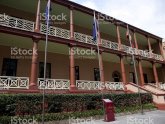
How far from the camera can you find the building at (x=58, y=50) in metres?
13.4

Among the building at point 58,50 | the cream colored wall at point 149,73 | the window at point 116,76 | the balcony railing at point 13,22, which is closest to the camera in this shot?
the balcony railing at point 13,22

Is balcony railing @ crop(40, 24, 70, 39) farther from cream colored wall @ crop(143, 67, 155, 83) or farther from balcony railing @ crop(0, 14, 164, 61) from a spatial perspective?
cream colored wall @ crop(143, 67, 155, 83)

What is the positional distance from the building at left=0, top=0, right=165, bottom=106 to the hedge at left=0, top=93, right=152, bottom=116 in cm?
189

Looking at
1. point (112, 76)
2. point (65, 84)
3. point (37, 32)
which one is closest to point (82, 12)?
point (37, 32)

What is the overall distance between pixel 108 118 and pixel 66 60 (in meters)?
9.60

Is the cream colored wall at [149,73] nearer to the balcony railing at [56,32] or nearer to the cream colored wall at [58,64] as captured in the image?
the balcony railing at [56,32]

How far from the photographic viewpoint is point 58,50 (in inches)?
694

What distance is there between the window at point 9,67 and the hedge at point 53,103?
613 centimetres

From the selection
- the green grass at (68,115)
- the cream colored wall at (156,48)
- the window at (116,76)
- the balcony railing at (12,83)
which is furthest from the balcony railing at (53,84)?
the cream colored wall at (156,48)

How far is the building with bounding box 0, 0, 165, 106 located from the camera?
13.4 metres

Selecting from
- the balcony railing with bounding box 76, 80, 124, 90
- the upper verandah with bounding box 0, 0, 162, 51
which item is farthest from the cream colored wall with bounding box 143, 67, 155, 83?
the balcony railing with bounding box 76, 80, 124, 90

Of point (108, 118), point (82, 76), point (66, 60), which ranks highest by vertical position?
point (66, 60)

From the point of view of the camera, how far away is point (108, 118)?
10969 millimetres

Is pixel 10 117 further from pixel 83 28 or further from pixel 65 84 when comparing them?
pixel 83 28
